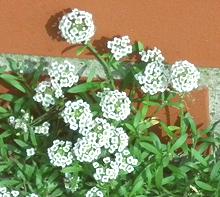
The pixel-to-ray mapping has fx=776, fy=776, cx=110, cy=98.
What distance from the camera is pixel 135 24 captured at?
2.00m

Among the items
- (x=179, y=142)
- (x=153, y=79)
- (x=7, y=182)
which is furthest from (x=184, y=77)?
(x=7, y=182)

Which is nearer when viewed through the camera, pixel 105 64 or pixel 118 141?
pixel 118 141

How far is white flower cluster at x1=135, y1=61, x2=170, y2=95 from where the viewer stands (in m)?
1.93

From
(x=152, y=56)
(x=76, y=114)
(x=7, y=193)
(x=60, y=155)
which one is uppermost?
(x=152, y=56)

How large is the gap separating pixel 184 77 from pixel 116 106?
183mm

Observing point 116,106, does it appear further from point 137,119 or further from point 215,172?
point 215,172

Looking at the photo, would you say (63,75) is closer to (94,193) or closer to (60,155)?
(60,155)

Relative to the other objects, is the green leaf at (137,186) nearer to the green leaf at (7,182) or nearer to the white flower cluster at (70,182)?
the white flower cluster at (70,182)

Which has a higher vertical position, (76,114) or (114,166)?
(76,114)

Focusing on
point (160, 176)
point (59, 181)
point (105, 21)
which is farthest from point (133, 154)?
point (105, 21)

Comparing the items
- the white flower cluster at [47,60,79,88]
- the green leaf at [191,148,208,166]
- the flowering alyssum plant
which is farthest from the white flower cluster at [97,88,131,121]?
the green leaf at [191,148,208,166]

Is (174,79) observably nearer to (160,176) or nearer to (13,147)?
(160,176)

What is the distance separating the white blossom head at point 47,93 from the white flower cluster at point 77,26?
13 cm

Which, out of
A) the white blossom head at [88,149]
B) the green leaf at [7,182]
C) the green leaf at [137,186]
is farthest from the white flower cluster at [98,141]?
the green leaf at [7,182]
